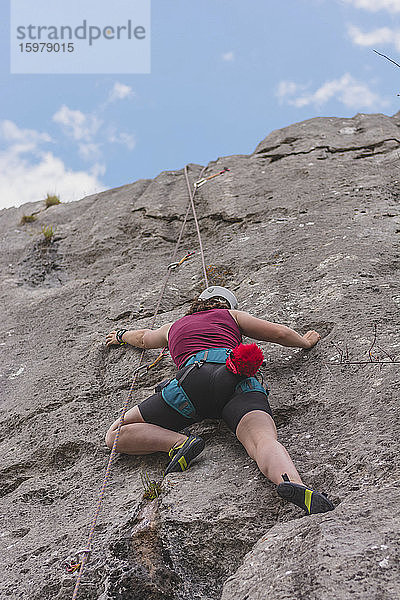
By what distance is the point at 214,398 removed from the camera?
3.43 metres

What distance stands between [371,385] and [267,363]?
94 centimetres

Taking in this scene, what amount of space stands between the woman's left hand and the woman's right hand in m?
1.79

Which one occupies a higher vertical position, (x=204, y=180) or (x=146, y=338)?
(x=204, y=180)

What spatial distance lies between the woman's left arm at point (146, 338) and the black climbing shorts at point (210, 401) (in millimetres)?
724

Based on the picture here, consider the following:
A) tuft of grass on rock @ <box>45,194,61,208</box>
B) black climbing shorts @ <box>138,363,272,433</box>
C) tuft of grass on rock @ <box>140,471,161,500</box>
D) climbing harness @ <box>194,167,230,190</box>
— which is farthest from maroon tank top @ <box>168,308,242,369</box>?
tuft of grass on rock @ <box>45,194,61,208</box>

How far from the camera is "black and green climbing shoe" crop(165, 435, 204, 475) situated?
3.27m

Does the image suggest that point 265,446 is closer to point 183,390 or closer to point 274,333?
point 183,390

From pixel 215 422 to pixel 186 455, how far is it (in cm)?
44

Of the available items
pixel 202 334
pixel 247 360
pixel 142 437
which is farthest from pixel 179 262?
pixel 247 360

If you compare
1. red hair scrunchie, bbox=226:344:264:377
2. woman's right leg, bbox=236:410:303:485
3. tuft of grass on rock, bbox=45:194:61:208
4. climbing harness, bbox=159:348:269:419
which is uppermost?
tuft of grass on rock, bbox=45:194:61:208

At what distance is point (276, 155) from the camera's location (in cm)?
826

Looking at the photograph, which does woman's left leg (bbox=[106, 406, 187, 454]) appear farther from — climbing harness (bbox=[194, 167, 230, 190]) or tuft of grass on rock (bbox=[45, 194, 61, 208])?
tuft of grass on rock (bbox=[45, 194, 61, 208])

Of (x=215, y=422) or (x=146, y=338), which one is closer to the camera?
(x=215, y=422)

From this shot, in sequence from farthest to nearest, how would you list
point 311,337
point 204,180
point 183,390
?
point 204,180 → point 311,337 → point 183,390
